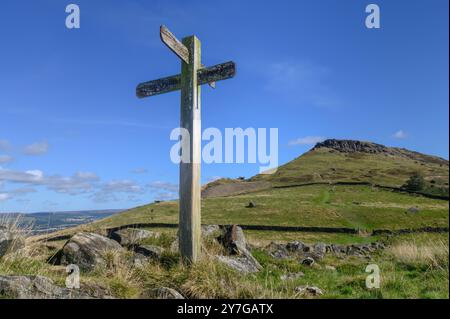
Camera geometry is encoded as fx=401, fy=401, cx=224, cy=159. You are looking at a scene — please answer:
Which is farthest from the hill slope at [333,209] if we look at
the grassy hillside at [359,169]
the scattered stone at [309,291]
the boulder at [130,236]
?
the scattered stone at [309,291]

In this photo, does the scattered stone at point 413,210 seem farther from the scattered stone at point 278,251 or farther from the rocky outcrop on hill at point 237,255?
the rocky outcrop on hill at point 237,255

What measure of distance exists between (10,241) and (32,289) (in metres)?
3.05

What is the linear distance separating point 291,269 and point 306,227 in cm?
3988

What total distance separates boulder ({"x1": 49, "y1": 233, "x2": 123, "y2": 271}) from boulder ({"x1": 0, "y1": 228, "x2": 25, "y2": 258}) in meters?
0.81

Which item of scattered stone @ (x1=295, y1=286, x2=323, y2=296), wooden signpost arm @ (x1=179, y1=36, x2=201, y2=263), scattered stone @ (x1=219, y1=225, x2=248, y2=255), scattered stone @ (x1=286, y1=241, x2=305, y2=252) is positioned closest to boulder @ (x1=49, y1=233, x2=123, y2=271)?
wooden signpost arm @ (x1=179, y1=36, x2=201, y2=263)

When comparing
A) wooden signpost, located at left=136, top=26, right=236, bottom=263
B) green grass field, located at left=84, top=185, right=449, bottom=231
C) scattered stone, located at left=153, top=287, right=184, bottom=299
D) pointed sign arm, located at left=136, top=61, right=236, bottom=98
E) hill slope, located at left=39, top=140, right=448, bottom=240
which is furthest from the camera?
hill slope, located at left=39, top=140, right=448, bottom=240

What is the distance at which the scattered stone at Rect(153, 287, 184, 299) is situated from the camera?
244 inches

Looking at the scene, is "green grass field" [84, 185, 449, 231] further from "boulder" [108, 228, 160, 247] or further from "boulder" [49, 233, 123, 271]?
"boulder" [49, 233, 123, 271]

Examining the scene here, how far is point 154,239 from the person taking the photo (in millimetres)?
11031

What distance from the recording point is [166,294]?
6.25 metres

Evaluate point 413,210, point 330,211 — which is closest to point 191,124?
point 413,210

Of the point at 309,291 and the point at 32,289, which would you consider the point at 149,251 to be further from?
the point at 309,291
